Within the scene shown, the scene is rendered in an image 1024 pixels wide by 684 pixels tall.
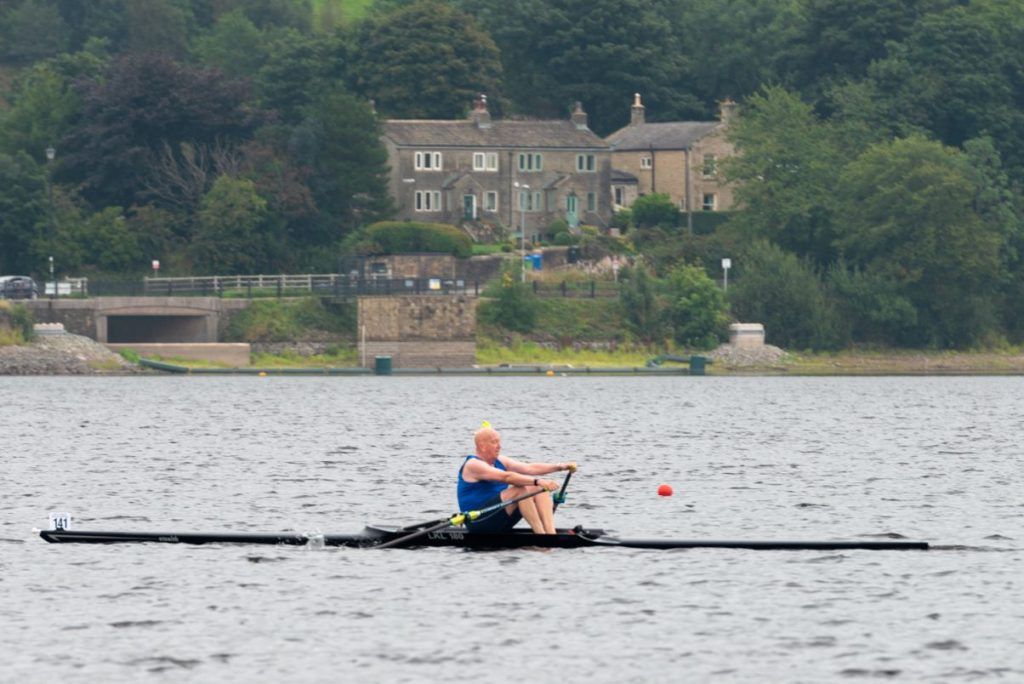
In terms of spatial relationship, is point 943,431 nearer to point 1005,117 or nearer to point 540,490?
point 540,490

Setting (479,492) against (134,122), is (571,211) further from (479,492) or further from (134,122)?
(479,492)

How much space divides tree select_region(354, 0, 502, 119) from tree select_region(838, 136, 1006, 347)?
93.9ft

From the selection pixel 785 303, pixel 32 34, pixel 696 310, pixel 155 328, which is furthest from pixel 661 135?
pixel 32 34

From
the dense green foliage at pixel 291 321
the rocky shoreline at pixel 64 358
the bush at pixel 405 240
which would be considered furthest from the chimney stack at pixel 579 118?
the rocky shoreline at pixel 64 358

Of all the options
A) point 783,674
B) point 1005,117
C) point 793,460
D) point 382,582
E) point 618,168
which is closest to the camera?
point 783,674

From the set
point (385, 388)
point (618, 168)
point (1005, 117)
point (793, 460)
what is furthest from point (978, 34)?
point (793, 460)

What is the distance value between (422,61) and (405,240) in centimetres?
2201

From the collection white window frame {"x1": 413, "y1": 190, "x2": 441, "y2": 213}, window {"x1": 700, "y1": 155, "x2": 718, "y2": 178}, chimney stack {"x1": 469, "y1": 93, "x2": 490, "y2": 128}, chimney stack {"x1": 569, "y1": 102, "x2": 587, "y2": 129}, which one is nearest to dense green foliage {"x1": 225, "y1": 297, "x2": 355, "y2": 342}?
white window frame {"x1": 413, "y1": 190, "x2": 441, "y2": 213}

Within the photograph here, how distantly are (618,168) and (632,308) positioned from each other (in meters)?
28.2

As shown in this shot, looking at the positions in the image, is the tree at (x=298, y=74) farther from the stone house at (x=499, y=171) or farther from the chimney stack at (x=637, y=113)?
the chimney stack at (x=637, y=113)

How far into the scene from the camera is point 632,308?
115m

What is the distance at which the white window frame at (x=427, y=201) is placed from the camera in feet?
438

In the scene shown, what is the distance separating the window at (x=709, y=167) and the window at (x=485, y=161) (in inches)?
502

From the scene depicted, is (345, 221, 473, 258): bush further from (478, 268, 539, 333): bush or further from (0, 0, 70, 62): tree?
(0, 0, 70, 62): tree
